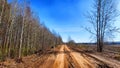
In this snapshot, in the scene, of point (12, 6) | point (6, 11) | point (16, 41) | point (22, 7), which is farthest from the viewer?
point (16, 41)

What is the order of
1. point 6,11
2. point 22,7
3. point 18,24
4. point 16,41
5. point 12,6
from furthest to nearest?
point 16,41 < point 18,24 < point 6,11 < point 12,6 < point 22,7

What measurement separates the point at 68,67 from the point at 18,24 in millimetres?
30110

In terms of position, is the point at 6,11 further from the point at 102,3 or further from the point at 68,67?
the point at 68,67

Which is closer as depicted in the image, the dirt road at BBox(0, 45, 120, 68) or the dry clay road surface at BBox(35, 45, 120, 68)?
the dry clay road surface at BBox(35, 45, 120, 68)

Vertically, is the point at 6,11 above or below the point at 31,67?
above

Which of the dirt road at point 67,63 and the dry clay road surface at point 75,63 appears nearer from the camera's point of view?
the dry clay road surface at point 75,63

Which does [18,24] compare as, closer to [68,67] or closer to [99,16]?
[99,16]

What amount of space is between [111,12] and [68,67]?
63.4 ft

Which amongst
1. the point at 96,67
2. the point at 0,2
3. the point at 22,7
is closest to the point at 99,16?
the point at 22,7

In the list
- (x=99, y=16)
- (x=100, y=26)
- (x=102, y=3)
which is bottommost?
(x=100, y=26)

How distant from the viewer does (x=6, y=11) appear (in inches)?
1174

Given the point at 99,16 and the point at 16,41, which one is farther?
the point at 16,41

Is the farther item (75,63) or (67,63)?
(75,63)

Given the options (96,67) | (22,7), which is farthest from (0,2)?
(96,67)
